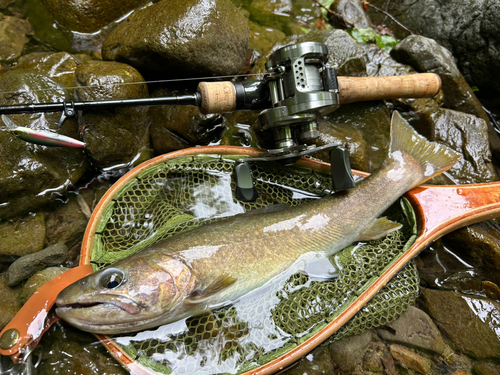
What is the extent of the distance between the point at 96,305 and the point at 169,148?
1840 millimetres

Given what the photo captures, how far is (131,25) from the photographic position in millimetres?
3135

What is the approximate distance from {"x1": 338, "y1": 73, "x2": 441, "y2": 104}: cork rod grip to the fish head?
2182mm

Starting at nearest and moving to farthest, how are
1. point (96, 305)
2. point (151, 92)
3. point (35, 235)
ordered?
point (96, 305), point (35, 235), point (151, 92)

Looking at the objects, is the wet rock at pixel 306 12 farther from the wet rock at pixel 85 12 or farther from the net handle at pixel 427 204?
the net handle at pixel 427 204

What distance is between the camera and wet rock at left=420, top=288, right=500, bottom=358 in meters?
2.82

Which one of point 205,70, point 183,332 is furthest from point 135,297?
point 205,70

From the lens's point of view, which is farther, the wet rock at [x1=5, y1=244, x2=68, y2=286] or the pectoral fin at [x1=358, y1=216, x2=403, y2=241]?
the pectoral fin at [x1=358, y1=216, x2=403, y2=241]

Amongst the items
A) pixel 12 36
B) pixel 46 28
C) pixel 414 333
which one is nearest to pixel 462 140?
pixel 414 333

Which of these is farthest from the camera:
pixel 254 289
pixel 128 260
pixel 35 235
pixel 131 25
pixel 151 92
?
pixel 151 92

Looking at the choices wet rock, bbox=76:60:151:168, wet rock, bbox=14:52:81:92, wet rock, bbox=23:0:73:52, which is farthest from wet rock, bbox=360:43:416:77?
wet rock, bbox=23:0:73:52

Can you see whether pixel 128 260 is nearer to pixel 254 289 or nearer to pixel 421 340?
pixel 254 289

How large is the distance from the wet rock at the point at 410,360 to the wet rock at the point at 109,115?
3.08 metres

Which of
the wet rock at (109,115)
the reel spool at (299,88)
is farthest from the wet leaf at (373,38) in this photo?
the wet rock at (109,115)

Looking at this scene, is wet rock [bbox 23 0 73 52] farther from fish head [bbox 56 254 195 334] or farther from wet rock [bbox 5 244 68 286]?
fish head [bbox 56 254 195 334]
